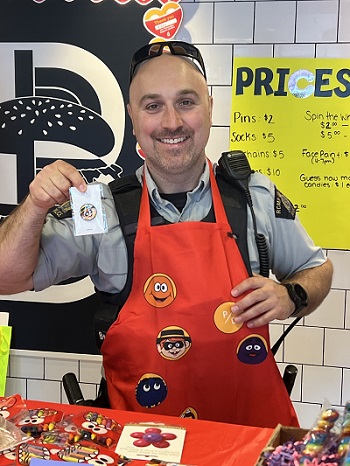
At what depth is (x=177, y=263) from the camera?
153 centimetres

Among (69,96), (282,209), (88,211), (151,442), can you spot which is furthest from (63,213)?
(69,96)

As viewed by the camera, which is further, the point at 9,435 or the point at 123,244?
the point at 123,244

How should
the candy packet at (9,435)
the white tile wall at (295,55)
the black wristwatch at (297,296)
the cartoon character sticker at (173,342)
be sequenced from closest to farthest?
the candy packet at (9,435)
the cartoon character sticker at (173,342)
the black wristwatch at (297,296)
the white tile wall at (295,55)

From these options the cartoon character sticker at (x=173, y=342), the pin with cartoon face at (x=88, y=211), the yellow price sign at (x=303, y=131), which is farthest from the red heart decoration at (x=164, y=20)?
the cartoon character sticker at (x=173, y=342)

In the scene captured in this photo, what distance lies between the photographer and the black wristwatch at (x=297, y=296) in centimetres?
157

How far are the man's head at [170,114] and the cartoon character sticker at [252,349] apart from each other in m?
0.46

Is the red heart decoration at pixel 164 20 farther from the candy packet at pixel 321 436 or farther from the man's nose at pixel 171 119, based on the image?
the candy packet at pixel 321 436

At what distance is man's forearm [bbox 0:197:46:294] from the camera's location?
1471mm

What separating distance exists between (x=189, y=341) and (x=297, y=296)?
1.00 feet

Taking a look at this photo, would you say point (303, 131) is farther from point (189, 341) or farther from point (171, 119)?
point (189, 341)

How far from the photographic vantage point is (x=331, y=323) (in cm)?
256

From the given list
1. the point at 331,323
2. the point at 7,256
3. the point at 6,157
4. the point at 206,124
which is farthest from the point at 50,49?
the point at 331,323

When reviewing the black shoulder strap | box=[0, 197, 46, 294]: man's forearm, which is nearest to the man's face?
the black shoulder strap

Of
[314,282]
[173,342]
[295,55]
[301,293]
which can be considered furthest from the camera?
[295,55]
